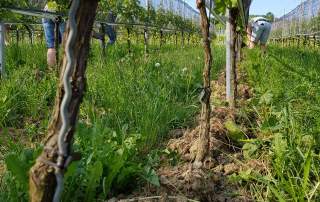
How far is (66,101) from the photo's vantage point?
935mm

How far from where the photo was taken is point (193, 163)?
2.17 m

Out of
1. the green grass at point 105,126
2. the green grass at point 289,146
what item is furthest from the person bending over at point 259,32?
the green grass at point 289,146

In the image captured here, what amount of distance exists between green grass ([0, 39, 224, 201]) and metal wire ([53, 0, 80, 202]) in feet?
1.74

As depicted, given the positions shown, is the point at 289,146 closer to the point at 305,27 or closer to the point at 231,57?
the point at 231,57

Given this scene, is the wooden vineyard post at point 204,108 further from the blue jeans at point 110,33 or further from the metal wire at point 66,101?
the blue jeans at point 110,33

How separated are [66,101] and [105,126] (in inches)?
57.2

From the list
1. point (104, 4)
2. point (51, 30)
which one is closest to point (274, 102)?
point (51, 30)

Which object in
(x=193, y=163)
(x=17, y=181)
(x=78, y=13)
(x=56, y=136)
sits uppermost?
(x=78, y=13)

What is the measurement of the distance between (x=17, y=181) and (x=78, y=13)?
0.82 meters

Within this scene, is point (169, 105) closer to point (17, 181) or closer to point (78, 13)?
point (17, 181)

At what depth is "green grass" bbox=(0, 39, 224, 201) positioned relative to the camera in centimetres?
168

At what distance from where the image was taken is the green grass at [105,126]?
5.51 feet

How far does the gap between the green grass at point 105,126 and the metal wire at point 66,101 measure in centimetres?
53

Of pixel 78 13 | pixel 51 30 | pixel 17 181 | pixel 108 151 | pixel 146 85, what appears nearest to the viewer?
pixel 78 13
